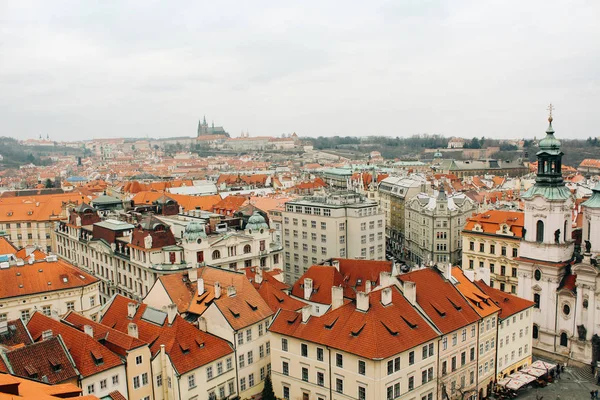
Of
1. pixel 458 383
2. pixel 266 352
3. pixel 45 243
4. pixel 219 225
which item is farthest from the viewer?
pixel 45 243

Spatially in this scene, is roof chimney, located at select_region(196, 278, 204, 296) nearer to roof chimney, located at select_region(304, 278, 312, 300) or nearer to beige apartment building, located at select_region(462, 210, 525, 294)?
roof chimney, located at select_region(304, 278, 312, 300)

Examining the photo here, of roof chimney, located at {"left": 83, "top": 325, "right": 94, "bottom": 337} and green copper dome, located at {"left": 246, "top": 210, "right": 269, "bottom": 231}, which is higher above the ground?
green copper dome, located at {"left": 246, "top": 210, "right": 269, "bottom": 231}

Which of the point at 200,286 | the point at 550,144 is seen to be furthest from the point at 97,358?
the point at 550,144

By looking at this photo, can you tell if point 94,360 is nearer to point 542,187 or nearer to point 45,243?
point 542,187

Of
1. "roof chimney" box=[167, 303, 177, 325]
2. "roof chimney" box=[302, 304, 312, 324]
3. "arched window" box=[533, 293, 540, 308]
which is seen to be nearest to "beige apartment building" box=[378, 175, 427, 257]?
"arched window" box=[533, 293, 540, 308]

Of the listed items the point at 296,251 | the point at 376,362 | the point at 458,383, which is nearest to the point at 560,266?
the point at 458,383

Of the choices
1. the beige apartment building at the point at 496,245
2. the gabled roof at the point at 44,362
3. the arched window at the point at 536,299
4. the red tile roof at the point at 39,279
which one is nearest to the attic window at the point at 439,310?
the arched window at the point at 536,299
